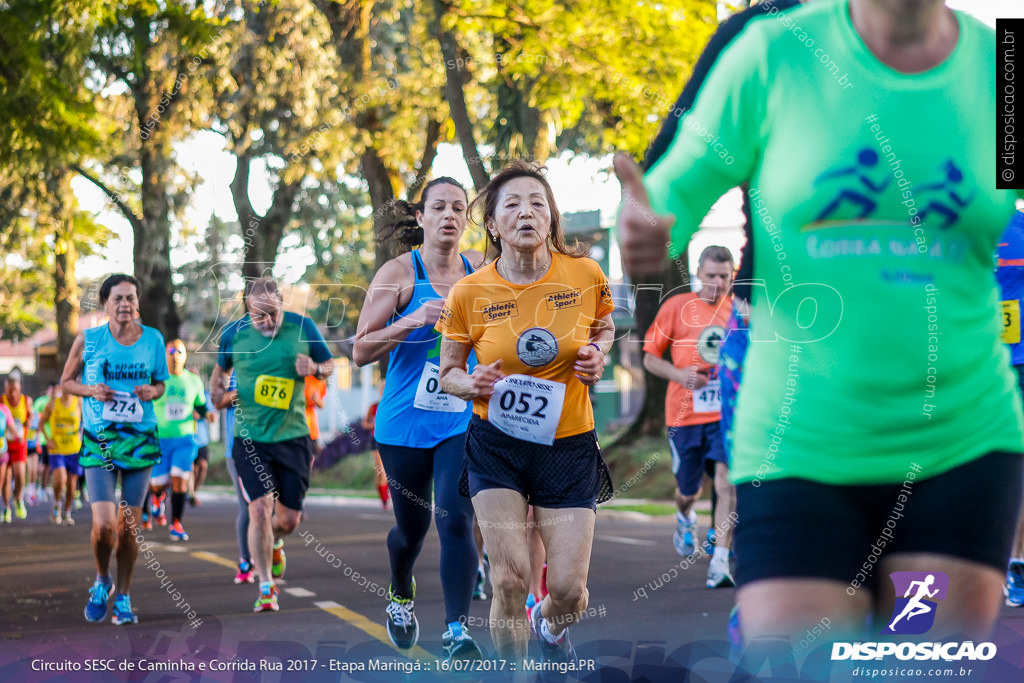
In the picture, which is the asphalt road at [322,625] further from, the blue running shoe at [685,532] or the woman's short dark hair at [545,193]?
the woman's short dark hair at [545,193]

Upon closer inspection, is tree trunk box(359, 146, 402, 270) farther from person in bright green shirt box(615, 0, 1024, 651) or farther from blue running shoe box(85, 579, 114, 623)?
person in bright green shirt box(615, 0, 1024, 651)

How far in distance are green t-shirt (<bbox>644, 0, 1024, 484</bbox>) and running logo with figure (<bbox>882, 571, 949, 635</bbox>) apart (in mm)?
179

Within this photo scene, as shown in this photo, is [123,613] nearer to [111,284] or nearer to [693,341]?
[111,284]

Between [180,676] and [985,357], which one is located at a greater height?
[985,357]

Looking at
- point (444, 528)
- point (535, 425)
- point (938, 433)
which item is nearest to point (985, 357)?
point (938, 433)

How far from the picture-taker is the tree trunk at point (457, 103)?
11.9m

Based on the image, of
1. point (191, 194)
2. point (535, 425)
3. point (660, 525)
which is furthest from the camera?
point (191, 194)

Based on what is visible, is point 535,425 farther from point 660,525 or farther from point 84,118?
point 84,118

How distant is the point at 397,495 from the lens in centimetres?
559

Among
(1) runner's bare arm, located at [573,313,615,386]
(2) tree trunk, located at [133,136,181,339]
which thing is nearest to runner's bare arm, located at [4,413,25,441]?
(2) tree trunk, located at [133,136,181,339]

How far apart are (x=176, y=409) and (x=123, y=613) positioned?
5.49 metres

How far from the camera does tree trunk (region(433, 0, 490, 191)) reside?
11.9 meters

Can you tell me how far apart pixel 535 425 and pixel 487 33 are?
11445mm

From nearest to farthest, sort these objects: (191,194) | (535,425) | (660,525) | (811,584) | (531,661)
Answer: (811,584) < (535,425) < (531,661) < (660,525) < (191,194)
